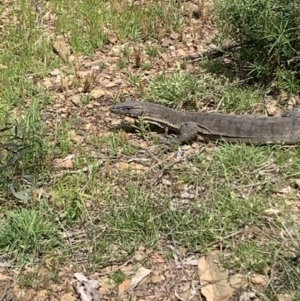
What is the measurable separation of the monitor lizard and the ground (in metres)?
0.10

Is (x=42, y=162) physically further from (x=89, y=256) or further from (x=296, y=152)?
(x=296, y=152)

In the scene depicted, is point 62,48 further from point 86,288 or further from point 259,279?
point 259,279

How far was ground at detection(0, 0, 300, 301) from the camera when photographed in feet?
12.9

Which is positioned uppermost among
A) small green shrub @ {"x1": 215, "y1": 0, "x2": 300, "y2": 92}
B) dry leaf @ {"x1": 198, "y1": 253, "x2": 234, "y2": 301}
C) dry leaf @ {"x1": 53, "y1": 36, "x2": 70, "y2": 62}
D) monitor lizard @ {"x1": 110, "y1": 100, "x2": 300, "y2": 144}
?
small green shrub @ {"x1": 215, "y1": 0, "x2": 300, "y2": 92}

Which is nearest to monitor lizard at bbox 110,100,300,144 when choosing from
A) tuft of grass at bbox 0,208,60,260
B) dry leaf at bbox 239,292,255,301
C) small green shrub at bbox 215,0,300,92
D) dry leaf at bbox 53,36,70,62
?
small green shrub at bbox 215,0,300,92

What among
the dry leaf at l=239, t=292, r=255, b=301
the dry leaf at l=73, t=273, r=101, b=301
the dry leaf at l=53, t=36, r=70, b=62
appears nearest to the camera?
the dry leaf at l=239, t=292, r=255, b=301

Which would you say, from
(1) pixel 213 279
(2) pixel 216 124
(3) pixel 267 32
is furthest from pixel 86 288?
(3) pixel 267 32

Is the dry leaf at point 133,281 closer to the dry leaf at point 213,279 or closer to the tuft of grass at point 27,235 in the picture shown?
the dry leaf at point 213,279

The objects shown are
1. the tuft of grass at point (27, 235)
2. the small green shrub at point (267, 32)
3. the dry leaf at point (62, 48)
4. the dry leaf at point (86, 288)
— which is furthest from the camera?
the dry leaf at point (62, 48)

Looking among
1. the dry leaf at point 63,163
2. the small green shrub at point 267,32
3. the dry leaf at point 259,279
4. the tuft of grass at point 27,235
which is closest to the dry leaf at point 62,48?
the small green shrub at point 267,32

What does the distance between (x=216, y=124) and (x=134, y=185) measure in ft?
3.29

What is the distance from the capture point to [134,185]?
4.63m

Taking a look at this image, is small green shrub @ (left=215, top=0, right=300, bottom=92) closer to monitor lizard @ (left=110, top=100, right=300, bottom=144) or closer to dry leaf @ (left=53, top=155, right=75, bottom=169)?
monitor lizard @ (left=110, top=100, right=300, bottom=144)

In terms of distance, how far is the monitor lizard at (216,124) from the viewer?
16.6ft
